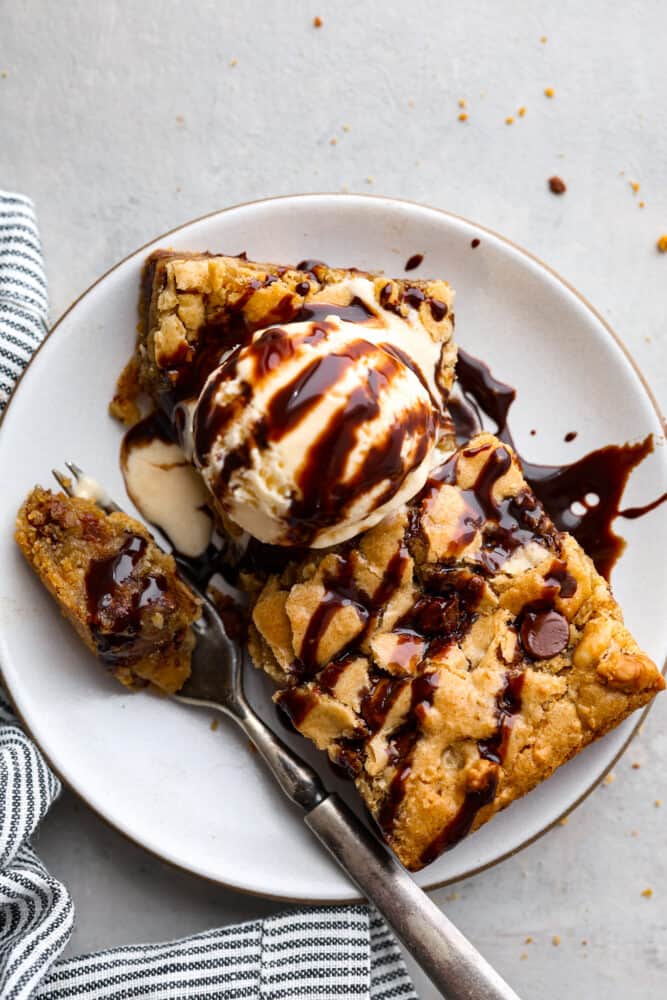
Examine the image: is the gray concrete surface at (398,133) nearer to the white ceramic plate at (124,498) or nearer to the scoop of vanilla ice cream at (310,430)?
the white ceramic plate at (124,498)

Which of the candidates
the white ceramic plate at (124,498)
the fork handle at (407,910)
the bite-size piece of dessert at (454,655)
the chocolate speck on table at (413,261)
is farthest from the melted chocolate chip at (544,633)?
the chocolate speck on table at (413,261)

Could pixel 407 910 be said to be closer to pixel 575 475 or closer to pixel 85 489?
pixel 575 475

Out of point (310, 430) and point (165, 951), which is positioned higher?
point (310, 430)

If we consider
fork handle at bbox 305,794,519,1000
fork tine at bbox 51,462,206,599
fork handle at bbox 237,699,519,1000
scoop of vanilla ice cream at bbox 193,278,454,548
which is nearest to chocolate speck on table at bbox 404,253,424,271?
scoop of vanilla ice cream at bbox 193,278,454,548

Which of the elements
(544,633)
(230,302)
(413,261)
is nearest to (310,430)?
(230,302)

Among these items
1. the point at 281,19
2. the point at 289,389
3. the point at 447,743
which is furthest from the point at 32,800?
the point at 281,19

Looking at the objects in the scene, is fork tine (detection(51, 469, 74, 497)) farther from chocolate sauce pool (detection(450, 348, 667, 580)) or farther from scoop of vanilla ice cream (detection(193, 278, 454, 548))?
chocolate sauce pool (detection(450, 348, 667, 580))

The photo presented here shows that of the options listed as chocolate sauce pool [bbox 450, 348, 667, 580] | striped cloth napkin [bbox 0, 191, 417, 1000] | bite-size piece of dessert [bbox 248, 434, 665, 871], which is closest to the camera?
bite-size piece of dessert [bbox 248, 434, 665, 871]
